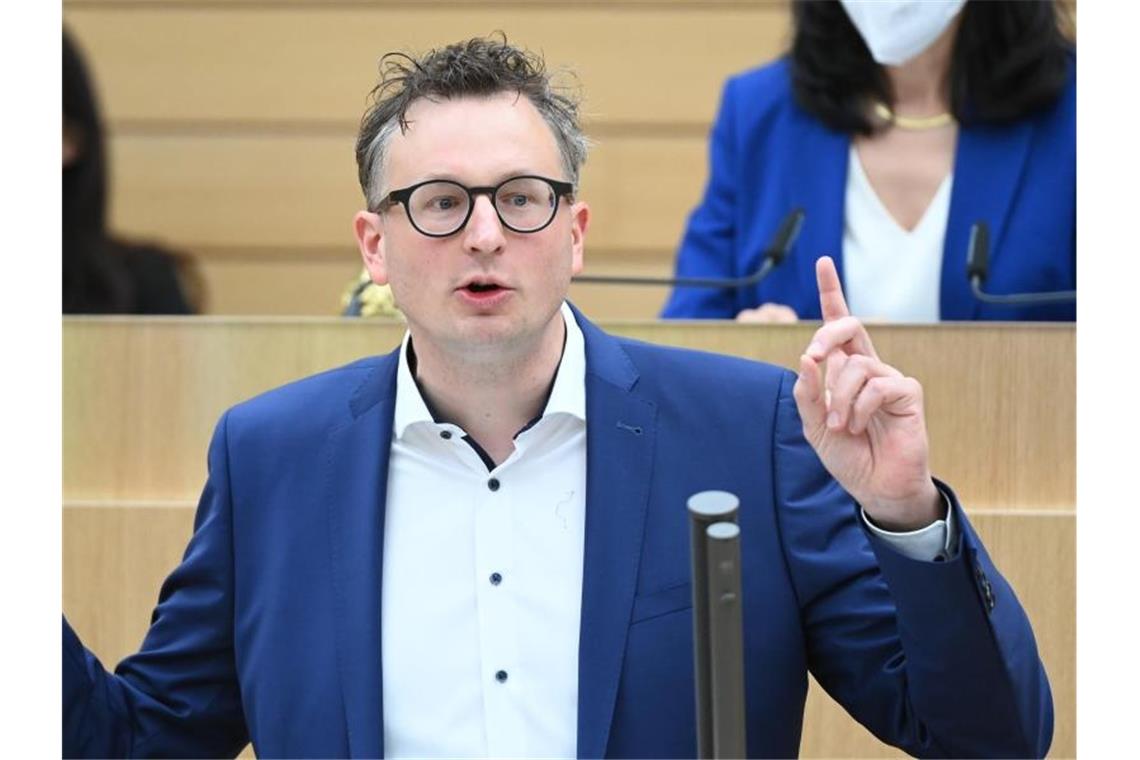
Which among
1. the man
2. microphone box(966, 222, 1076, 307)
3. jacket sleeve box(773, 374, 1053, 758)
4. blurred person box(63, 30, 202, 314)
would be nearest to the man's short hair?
the man

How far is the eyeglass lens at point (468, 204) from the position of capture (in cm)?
196

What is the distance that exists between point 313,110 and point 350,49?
0.20 m

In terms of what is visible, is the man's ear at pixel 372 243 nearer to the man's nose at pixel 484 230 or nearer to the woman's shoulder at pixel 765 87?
the man's nose at pixel 484 230

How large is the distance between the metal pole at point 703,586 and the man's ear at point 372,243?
0.82 m

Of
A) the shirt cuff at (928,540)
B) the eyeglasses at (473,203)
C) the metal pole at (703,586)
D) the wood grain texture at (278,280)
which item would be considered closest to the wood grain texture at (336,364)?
the eyeglasses at (473,203)

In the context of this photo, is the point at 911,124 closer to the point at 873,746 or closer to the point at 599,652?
the point at 873,746

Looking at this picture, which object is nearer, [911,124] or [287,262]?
[911,124]

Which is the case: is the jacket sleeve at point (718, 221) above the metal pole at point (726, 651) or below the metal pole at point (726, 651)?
above

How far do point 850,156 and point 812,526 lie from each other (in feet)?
4.02

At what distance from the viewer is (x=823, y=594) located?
1966mm

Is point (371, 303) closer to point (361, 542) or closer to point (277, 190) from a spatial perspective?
point (361, 542)

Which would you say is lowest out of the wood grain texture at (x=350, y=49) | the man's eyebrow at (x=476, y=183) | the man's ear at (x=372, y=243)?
the man's ear at (x=372, y=243)

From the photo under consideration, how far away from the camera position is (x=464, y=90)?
2045 mm
